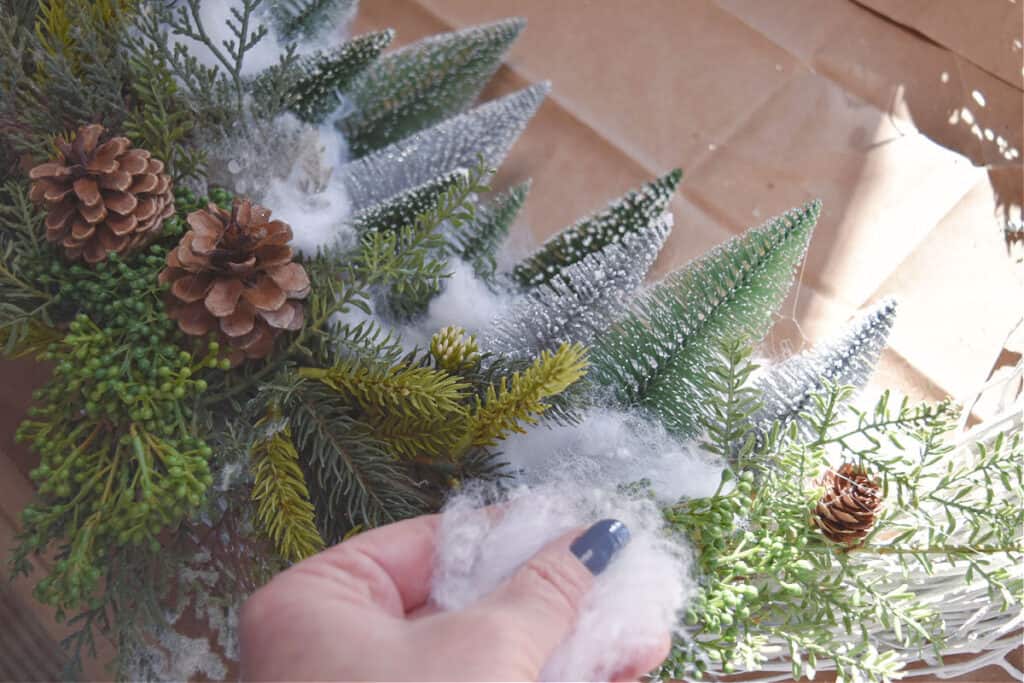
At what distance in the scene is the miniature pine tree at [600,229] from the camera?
603 millimetres

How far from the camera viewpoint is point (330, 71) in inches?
26.6

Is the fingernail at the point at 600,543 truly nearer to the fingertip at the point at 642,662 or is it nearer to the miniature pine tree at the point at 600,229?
the fingertip at the point at 642,662

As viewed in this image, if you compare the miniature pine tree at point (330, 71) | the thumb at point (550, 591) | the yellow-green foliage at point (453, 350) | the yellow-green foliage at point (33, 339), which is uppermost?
the miniature pine tree at point (330, 71)

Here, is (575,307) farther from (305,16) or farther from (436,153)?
(305,16)

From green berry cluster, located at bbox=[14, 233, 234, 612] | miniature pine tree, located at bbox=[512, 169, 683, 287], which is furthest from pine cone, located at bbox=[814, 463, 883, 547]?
green berry cluster, located at bbox=[14, 233, 234, 612]

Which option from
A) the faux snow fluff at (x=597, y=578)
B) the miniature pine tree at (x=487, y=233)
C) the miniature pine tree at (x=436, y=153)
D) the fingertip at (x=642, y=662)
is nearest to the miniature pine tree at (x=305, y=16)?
the miniature pine tree at (x=436, y=153)

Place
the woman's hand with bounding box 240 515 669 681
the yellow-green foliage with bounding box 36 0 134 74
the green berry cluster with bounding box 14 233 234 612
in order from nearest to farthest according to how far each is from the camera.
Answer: the woman's hand with bounding box 240 515 669 681 → the green berry cluster with bounding box 14 233 234 612 → the yellow-green foliage with bounding box 36 0 134 74

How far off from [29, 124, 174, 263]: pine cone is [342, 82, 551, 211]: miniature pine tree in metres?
0.18

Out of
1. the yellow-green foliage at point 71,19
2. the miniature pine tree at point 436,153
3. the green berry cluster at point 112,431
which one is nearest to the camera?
the green berry cluster at point 112,431

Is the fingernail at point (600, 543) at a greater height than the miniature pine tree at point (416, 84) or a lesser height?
lesser

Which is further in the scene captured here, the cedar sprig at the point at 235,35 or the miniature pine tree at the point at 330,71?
the miniature pine tree at the point at 330,71

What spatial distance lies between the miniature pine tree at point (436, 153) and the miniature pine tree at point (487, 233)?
0.16 ft

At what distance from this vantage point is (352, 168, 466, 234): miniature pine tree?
59 cm

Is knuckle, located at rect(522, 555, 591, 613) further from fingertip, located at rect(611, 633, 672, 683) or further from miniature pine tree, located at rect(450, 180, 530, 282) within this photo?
miniature pine tree, located at rect(450, 180, 530, 282)
